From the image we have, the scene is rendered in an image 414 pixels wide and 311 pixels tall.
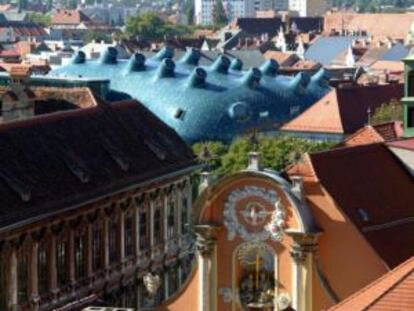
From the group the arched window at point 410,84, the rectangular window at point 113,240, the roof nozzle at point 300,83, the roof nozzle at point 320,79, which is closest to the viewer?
the arched window at point 410,84

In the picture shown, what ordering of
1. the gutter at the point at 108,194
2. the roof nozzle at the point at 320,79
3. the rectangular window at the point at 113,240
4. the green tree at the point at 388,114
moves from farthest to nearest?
the roof nozzle at the point at 320,79
the green tree at the point at 388,114
the rectangular window at the point at 113,240
the gutter at the point at 108,194

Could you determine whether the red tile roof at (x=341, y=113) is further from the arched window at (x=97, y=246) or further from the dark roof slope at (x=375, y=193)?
the dark roof slope at (x=375, y=193)

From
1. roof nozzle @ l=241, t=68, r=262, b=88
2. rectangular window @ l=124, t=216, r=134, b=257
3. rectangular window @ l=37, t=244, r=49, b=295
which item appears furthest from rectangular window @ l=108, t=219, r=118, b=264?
roof nozzle @ l=241, t=68, r=262, b=88

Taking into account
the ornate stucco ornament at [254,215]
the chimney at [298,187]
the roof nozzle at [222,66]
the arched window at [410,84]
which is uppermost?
the arched window at [410,84]

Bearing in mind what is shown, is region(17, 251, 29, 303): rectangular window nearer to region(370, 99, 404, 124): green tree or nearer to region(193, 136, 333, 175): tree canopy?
region(193, 136, 333, 175): tree canopy

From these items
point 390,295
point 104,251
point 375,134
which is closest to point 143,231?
point 104,251

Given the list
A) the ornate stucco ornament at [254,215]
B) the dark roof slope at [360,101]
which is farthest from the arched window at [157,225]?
the dark roof slope at [360,101]

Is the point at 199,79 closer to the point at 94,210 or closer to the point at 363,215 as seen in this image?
the point at 94,210
